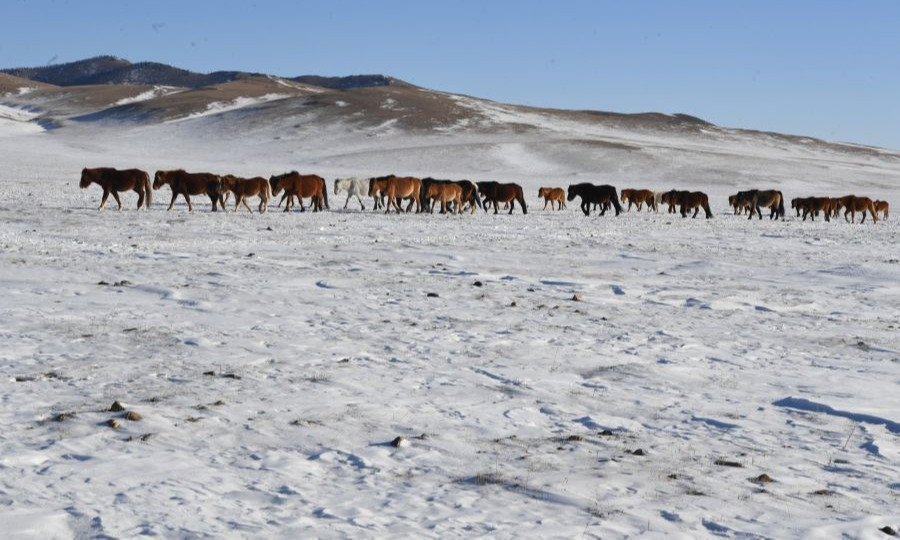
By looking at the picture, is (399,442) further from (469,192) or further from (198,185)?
(469,192)

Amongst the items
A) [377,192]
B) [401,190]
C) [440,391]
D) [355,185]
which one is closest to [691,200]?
[401,190]

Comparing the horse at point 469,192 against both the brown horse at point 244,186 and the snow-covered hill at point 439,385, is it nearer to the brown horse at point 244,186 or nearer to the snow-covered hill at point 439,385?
the brown horse at point 244,186

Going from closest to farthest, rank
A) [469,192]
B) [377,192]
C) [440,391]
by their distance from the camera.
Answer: [440,391] < [377,192] < [469,192]

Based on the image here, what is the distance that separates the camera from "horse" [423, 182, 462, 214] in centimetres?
3133

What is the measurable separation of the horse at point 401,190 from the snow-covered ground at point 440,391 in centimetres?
1249

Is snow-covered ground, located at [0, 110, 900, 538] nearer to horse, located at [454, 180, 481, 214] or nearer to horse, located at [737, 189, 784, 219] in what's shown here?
horse, located at [454, 180, 481, 214]

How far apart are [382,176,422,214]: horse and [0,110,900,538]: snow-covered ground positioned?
41.0 ft

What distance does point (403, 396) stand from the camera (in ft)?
24.2

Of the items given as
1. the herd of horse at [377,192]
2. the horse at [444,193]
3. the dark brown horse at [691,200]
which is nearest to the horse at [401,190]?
the herd of horse at [377,192]

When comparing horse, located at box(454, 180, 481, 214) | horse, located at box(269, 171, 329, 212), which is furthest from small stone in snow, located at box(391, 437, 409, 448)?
horse, located at box(454, 180, 481, 214)

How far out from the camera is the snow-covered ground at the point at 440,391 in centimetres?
514

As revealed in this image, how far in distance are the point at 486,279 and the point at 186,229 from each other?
896cm

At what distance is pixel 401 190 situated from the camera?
31.6 meters

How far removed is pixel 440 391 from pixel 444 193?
24.2 metres
